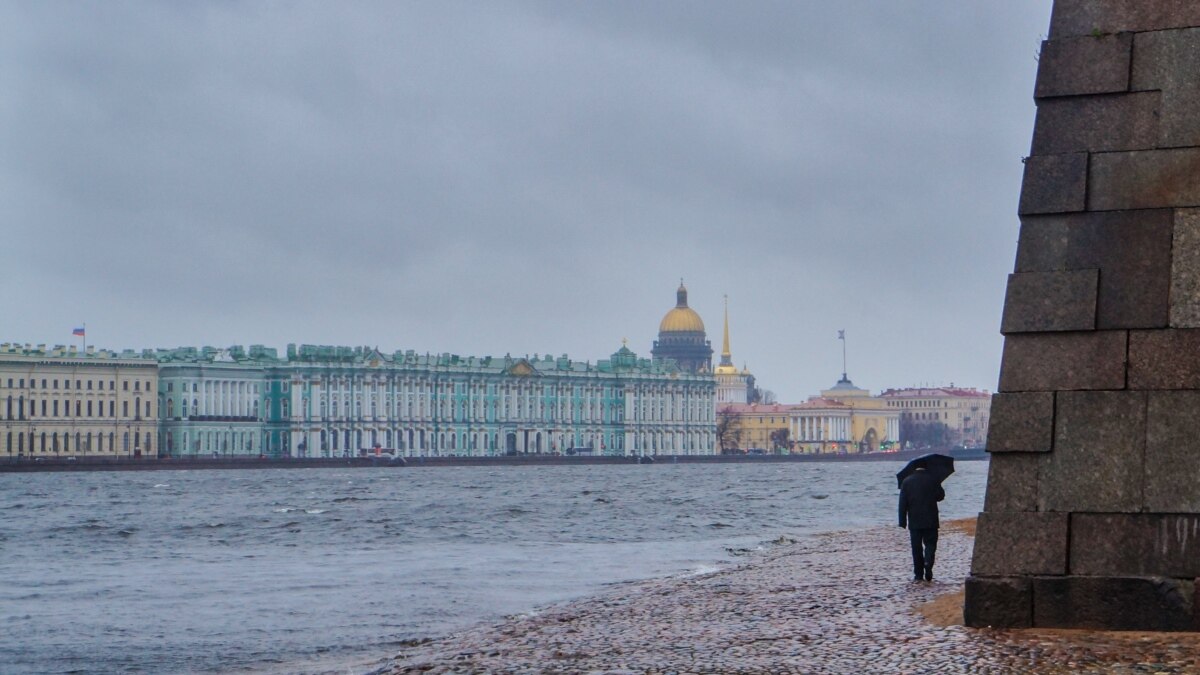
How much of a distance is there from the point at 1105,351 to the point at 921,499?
513 centimetres

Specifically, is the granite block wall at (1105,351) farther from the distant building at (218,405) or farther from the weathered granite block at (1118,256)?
the distant building at (218,405)

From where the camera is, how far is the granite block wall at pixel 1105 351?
9.65 metres

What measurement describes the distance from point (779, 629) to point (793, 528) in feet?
83.1

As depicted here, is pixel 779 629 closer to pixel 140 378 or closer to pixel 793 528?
Answer: pixel 793 528

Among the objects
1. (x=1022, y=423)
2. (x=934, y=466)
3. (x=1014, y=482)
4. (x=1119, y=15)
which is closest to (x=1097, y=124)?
Result: (x=1119, y=15)

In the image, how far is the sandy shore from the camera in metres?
9.16

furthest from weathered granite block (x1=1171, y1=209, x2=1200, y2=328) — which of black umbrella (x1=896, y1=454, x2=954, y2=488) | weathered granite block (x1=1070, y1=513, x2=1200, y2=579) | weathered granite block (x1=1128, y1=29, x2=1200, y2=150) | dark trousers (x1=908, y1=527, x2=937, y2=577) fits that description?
dark trousers (x1=908, y1=527, x2=937, y2=577)

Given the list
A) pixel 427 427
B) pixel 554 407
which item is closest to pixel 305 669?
pixel 427 427

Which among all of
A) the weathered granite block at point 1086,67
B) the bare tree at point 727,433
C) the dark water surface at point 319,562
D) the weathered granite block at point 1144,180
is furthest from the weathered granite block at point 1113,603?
the bare tree at point 727,433

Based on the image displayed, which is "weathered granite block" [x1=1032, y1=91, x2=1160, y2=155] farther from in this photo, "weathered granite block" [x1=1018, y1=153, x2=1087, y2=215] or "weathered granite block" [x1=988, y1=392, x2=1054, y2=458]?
"weathered granite block" [x1=988, y1=392, x2=1054, y2=458]

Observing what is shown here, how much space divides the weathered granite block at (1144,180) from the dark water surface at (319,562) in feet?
23.4

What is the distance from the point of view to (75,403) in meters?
128

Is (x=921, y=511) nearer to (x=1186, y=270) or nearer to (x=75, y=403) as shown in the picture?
(x=1186, y=270)

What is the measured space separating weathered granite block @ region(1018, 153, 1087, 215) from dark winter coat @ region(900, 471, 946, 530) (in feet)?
16.4
